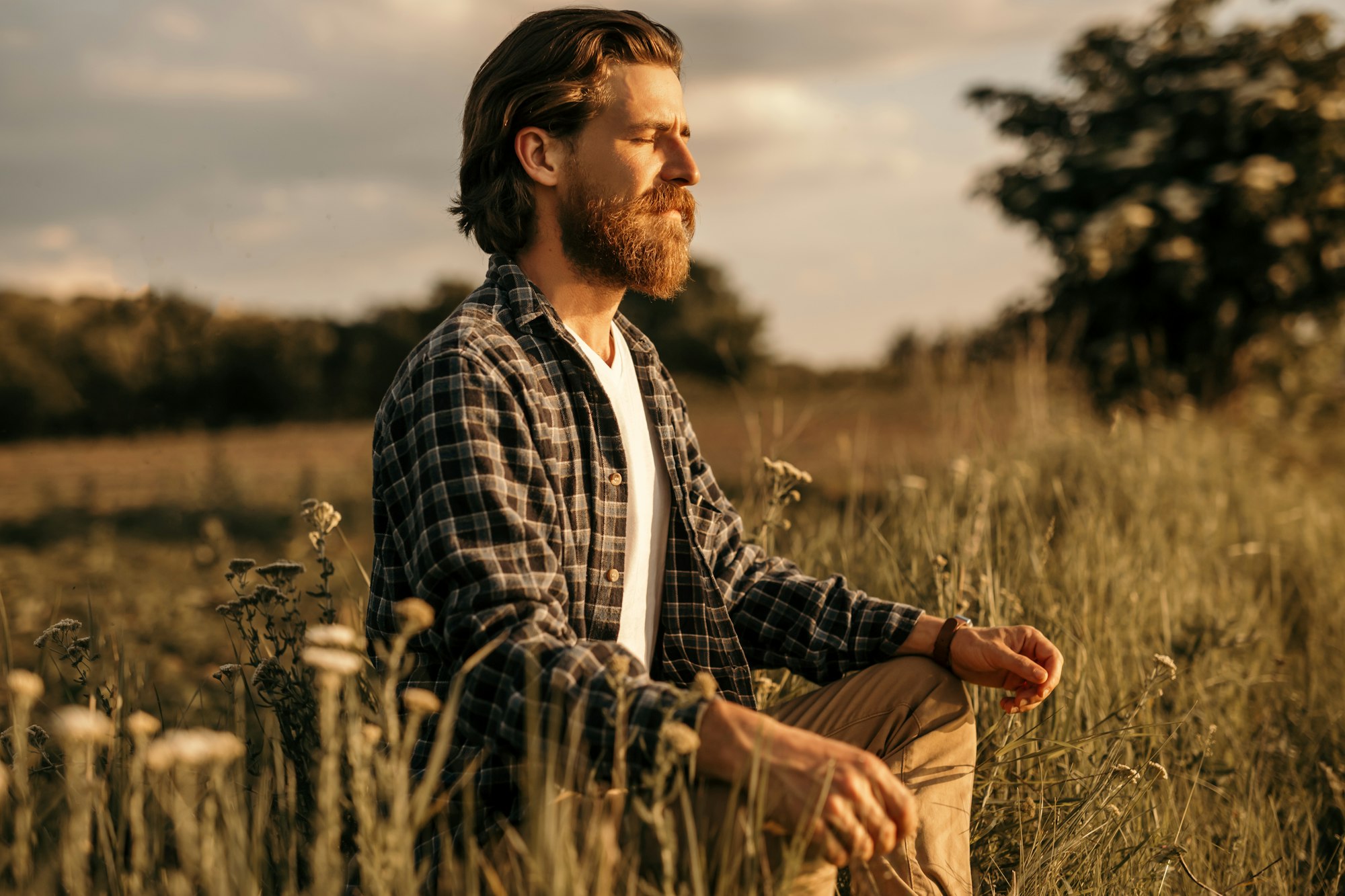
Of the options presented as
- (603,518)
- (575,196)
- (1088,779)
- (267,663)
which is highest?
(575,196)

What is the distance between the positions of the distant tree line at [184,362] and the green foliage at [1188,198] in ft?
11.4

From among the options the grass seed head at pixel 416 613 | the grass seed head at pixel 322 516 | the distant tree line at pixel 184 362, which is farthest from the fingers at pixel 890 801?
the distant tree line at pixel 184 362

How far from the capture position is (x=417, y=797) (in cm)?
123

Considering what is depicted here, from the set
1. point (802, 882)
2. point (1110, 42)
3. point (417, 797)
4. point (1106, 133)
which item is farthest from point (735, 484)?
point (1110, 42)

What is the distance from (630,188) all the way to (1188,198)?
26.5 feet

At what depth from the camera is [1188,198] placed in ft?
29.0

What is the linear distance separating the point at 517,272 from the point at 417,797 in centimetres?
116

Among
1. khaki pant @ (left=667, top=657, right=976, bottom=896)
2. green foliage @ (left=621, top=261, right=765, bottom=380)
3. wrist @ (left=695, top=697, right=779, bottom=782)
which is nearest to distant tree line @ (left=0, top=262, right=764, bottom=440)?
khaki pant @ (left=667, top=657, right=976, bottom=896)

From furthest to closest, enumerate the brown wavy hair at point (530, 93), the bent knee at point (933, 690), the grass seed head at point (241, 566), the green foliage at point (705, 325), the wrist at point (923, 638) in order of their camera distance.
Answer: the green foliage at point (705, 325), the brown wavy hair at point (530, 93), the grass seed head at point (241, 566), the wrist at point (923, 638), the bent knee at point (933, 690)

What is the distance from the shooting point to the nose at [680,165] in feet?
7.55

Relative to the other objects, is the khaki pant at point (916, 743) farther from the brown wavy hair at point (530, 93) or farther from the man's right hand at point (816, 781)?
the brown wavy hair at point (530, 93)

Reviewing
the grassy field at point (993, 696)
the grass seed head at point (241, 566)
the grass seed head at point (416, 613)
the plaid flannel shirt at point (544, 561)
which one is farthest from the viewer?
the grass seed head at point (241, 566)

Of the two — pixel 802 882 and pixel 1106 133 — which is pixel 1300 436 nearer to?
pixel 1106 133

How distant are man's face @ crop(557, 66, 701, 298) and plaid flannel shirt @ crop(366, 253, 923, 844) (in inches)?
7.1
